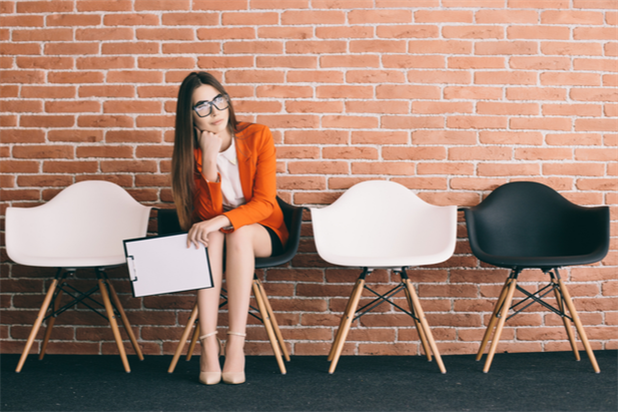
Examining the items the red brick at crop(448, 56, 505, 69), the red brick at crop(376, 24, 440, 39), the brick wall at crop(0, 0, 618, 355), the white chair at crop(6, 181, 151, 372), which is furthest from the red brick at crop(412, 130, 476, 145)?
the white chair at crop(6, 181, 151, 372)

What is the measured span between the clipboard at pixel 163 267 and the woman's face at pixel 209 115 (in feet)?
1.59

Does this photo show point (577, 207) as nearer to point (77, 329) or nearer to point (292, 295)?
point (292, 295)

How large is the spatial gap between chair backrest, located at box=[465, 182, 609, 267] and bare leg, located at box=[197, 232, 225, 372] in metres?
1.17

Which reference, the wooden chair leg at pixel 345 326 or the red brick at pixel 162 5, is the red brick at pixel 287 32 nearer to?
the red brick at pixel 162 5

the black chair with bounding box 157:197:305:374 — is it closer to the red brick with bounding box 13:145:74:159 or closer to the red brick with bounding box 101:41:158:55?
the red brick with bounding box 13:145:74:159

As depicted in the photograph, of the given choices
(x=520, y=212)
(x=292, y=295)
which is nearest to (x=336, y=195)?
(x=292, y=295)

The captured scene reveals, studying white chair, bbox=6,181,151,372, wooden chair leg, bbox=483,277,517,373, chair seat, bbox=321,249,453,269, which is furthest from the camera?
white chair, bbox=6,181,151,372

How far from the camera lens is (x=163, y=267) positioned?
6.05ft

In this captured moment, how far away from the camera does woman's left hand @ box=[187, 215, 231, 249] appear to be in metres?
1.85

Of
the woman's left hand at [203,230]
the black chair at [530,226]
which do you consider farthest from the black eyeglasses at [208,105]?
the black chair at [530,226]

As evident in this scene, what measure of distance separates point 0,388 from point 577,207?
2.65 meters

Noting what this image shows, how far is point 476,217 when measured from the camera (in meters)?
2.28

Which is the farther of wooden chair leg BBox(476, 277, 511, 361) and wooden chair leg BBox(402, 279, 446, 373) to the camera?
wooden chair leg BBox(476, 277, 511, 361)

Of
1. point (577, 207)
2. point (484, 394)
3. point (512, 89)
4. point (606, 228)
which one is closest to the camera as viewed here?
point (484, 394)
